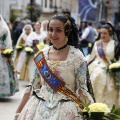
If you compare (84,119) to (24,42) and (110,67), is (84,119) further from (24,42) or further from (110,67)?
(24,42)

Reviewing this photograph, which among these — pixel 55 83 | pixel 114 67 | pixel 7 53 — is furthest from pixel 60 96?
pixel 7 53

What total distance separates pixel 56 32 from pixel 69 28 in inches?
5.7

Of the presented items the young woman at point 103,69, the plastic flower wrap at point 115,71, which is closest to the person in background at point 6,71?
the young woman at point 103,69

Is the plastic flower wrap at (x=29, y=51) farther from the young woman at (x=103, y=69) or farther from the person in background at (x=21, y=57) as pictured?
the young woman at (x=103, y=69)

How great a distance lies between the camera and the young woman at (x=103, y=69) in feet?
27.8

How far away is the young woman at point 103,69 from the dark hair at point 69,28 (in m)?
4.03

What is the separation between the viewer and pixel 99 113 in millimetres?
3893

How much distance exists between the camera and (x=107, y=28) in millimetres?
8617

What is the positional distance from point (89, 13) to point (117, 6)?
37396 millimetres

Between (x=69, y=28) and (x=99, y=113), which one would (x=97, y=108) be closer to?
(x=99, y=113)

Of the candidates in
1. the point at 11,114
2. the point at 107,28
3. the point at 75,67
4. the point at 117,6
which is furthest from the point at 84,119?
the point at 117,6

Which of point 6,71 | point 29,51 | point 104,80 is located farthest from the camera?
point 29,51

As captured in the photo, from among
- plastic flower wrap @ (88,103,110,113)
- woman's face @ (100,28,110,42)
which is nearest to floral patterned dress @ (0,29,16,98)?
woman's face @ (100,28,110,42)

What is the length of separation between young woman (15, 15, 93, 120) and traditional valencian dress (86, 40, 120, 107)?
13.5 feet
